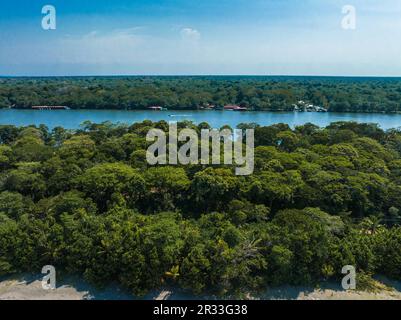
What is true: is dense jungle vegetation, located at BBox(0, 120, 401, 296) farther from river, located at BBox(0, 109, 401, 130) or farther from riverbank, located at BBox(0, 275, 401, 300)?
river, located at BBox(0, 109, 401, 130)

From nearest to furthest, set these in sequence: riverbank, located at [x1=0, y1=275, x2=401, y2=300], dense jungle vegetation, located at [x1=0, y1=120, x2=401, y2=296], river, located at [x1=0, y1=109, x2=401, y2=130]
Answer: riverbank, located at [x1=0, y1=275, x2=401, y2=300] → dense jungle vegetation, located at [x1=0, y1=120, x2=401, y2=296] → river, located at [x1=0, y1=109, x2=401, y2=130]

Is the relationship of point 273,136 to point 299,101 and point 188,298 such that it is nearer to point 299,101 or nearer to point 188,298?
point 188,298

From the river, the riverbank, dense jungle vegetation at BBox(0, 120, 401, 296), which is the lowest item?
the riverbank

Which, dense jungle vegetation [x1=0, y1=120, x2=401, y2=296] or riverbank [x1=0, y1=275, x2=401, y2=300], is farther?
dense jungle vegetation [x1=0, y1=120, x2=401, y2=296]

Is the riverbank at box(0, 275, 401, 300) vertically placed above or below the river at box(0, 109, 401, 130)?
below

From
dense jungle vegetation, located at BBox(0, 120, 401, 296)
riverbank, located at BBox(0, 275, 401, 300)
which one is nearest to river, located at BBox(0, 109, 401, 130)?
dense jungle vegetation, located at BBox(0, 120, 401, 296)

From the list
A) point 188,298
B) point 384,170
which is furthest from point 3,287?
point 384,170

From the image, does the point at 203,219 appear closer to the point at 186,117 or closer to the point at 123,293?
the point at 123,293

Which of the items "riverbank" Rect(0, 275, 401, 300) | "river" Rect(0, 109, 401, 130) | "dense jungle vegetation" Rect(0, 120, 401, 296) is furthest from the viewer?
"river" Rect(0, 109, 401, 130)
